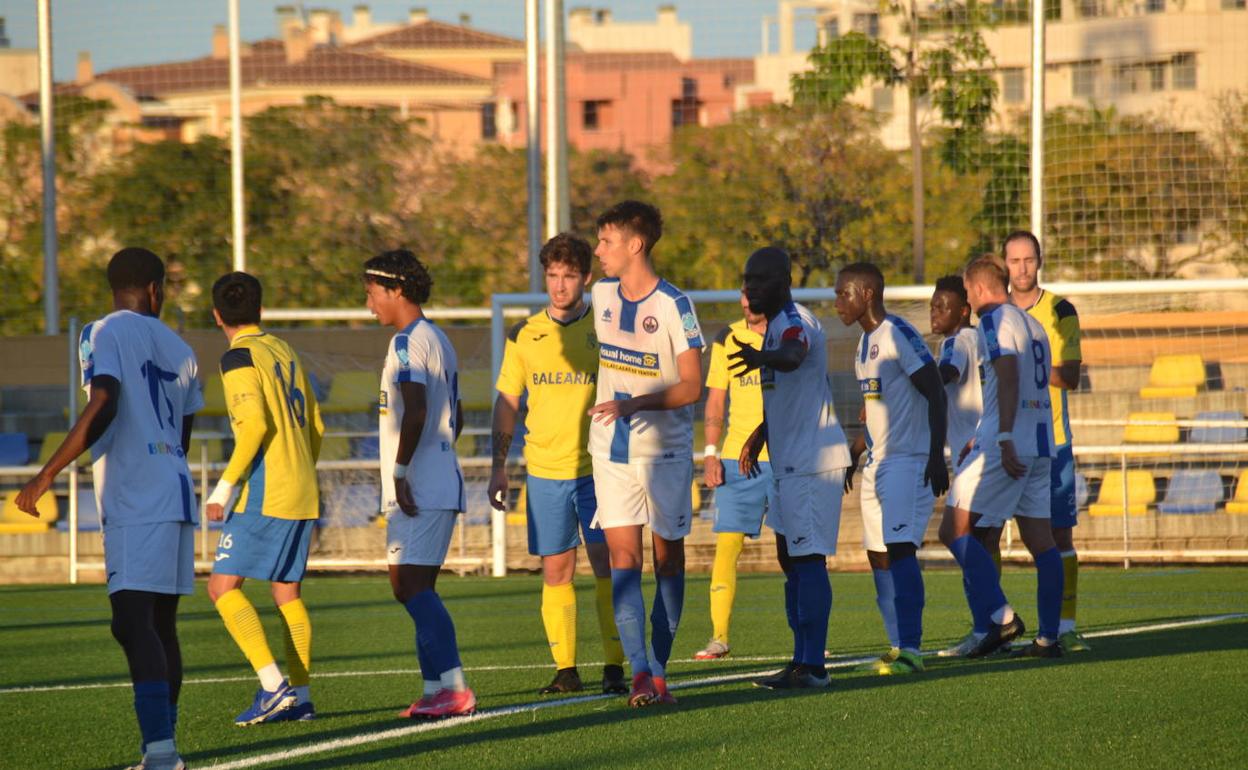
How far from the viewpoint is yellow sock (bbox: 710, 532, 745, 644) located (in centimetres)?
954

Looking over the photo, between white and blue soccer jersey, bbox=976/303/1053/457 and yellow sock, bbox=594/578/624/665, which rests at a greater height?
white and blue soccer jersey, bbox=976/303/1053/457

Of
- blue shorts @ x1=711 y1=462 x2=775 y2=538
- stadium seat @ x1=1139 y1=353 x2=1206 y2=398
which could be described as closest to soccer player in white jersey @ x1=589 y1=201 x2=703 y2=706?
blue shorts @ x1=711 y1=462 x2=775 y2=538

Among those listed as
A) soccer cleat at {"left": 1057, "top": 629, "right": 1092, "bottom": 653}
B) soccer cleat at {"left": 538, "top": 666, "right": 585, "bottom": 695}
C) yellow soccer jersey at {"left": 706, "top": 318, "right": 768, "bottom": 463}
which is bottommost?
soccer cleat at {"left": 1057, "top": 629, "right": 1092, "bottom": 653}

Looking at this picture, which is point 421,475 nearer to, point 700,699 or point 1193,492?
point 700,699

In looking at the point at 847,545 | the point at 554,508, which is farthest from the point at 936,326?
the point at 847,545

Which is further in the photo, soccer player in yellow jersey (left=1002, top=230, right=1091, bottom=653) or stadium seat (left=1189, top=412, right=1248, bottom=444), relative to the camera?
stadium seat (left=1189, top=412, right=1248, bottom=444)

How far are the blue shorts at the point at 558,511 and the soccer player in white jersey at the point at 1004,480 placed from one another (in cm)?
211

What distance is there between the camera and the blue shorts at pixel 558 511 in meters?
7.69

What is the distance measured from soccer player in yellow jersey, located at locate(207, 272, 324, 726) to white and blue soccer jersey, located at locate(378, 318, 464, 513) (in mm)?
410

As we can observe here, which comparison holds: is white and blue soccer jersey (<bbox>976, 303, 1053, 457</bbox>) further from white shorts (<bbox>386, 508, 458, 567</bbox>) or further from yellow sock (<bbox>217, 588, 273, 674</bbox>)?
yellow sock (<bbox>217, 588, 273, 674</bbox>)

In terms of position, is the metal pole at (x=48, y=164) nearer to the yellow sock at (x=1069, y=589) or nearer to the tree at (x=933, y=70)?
the tree at (x=933, y=70)

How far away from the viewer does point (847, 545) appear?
16250mm

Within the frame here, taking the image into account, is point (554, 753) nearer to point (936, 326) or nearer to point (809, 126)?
point (936, 326)

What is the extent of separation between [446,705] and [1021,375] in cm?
355
